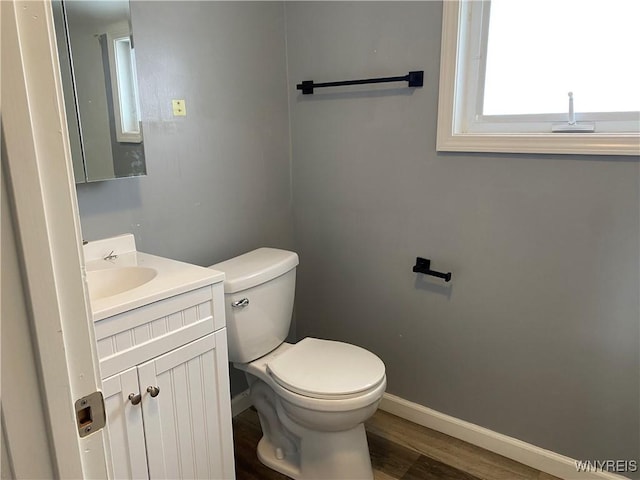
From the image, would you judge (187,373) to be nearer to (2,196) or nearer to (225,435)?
(225,435)

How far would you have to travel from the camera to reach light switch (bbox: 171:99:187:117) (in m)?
1.78

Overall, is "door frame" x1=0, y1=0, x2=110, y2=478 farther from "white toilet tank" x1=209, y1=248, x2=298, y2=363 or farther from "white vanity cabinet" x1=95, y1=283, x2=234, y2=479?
"white toilet tank" x1=209, y1=248, x2=298, y2=363

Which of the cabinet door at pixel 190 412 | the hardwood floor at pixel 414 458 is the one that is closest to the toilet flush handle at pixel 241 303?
the cabinet door at pixel 190 412

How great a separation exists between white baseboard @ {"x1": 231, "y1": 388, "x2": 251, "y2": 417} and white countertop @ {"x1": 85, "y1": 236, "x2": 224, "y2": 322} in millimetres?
893

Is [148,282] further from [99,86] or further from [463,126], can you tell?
[463,126]

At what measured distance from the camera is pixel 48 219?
0.48 m

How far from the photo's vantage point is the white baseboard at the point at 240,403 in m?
2.20

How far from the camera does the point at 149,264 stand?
156cm

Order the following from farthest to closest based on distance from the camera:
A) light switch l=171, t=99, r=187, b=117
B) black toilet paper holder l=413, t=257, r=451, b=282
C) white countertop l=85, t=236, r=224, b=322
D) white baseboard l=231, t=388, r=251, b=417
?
white baseboard l=231, t=388, r=251, b=417, black toilet paper holder l=413, t=257, r=451, b=282, light switch l=171, t=99, r=187, b=117, white countertop l=85, t=236, r=224, b=322

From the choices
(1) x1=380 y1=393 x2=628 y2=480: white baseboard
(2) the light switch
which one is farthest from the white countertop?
(1) x1=380 y1=393 x2=628 y2=480: white baseboard

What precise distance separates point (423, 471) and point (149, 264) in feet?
4.31

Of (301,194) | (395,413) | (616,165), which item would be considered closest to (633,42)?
(616,165)

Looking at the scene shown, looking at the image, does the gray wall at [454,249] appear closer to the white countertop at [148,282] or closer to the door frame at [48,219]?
the white countertop at [148,282]

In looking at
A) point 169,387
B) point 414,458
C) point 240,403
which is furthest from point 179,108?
point 414,458
